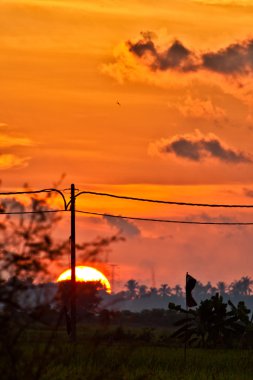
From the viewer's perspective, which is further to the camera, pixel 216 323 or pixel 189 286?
pixel 216 323

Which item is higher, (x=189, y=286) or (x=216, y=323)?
(x=189, y=286)

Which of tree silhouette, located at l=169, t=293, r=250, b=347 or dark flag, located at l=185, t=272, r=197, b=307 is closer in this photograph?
dark flag, located at l=185, t=272, r=197, b=307

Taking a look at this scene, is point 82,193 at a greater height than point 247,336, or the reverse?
point 82,193

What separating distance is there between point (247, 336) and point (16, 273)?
4818cm

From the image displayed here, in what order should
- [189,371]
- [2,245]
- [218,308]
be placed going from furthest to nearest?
1. [218,308]
2. [189,371]
3. [2,245]

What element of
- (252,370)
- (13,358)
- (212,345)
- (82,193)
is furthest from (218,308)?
(13,358)

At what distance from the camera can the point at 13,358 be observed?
313 inches

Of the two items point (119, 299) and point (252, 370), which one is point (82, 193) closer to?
point (252, 370)

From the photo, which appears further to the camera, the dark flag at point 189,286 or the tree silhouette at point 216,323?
the tree silhouette at point 216,323

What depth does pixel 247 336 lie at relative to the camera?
54750 mm

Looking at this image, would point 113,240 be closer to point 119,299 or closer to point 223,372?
point 119,299

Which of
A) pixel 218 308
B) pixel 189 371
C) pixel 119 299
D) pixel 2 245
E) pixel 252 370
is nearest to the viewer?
pixel 119 299

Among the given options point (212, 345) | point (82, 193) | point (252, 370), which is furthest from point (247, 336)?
point (252, 370)

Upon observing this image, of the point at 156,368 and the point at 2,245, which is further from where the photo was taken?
the point at 156,368
